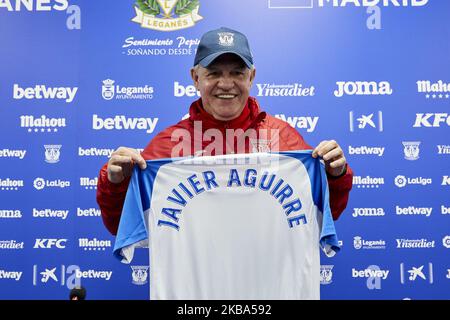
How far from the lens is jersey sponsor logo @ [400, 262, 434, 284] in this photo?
282cm

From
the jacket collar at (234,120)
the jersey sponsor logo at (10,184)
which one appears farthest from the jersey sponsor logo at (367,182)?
the jersey sponsor logo at (10,184)

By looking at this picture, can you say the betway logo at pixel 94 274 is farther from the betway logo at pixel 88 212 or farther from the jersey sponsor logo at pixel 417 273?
the jersey sponsor logo at pixel 417 273

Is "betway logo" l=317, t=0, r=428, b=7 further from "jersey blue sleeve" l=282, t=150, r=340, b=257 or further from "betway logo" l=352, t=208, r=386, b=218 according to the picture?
"jersey blue sleeve" l=282, t=150, r=340, b=257

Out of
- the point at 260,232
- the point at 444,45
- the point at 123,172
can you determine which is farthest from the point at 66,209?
the point at 444,45

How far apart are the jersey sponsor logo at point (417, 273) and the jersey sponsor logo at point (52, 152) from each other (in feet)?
7.51

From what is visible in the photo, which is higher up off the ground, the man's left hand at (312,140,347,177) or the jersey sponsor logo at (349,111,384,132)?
the jersey sponsor logo at (349,111,384,132)

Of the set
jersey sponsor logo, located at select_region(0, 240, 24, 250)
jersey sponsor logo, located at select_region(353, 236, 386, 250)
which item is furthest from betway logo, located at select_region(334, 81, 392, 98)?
jersey sponsor logo, located at select_region(0, 240, 24, 250)

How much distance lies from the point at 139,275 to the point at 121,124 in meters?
0.97

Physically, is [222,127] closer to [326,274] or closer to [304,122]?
[304,122]

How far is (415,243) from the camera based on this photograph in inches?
111

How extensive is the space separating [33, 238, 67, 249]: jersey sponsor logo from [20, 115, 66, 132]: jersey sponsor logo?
70 cm
